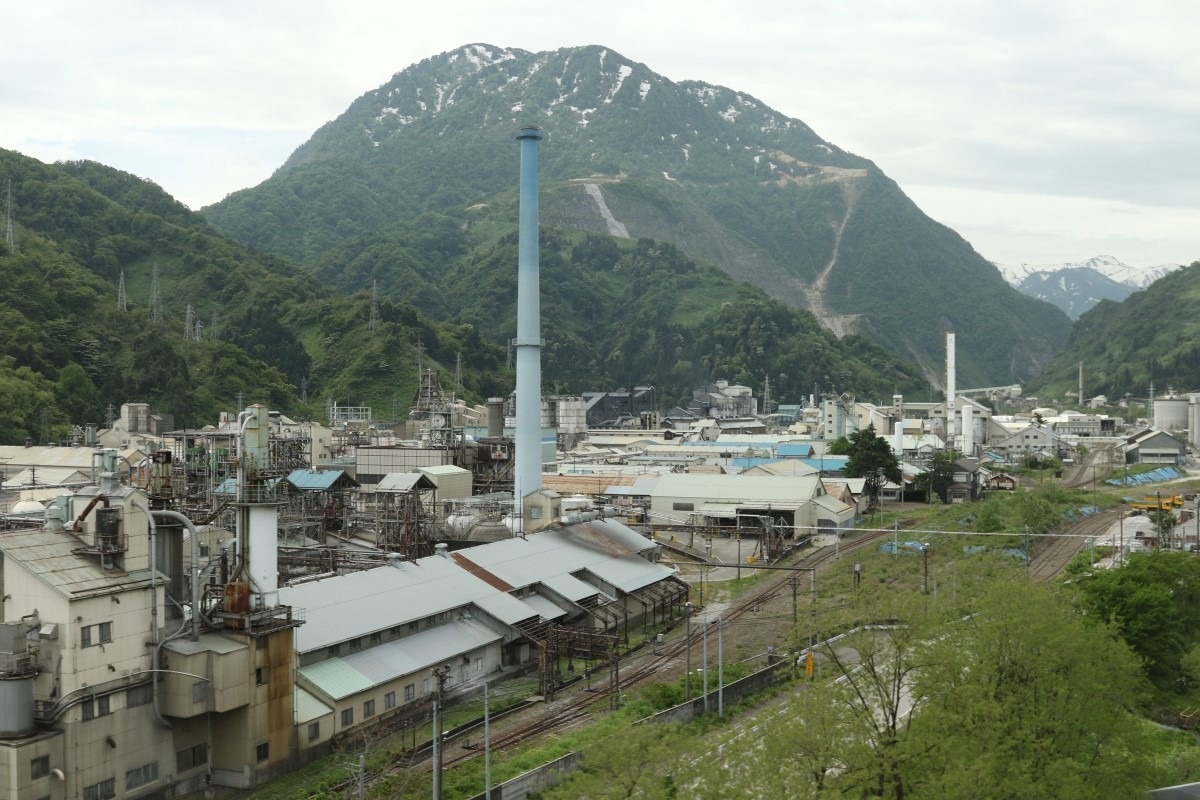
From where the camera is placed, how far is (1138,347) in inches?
5778

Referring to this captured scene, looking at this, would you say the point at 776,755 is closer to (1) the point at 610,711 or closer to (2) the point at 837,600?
(1) the point at 610,711

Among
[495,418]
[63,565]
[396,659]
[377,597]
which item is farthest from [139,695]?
[495,418]

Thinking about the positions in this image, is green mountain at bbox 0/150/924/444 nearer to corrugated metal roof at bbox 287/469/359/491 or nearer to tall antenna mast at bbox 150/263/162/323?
tall antenna mast at bbox 150/263/162/323

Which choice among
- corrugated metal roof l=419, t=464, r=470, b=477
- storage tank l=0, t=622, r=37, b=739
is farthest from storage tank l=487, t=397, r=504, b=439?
storage tank l=0, t=622, r=37, b=739

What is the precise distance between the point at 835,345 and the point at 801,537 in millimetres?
95922

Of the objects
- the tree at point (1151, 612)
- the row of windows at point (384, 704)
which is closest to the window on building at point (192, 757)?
the row of windows at point (384, 704)

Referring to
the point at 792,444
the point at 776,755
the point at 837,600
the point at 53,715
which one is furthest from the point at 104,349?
the point at 776,755

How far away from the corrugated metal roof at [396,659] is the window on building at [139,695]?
3.50 meters

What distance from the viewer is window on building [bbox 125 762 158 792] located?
17828 millimetres

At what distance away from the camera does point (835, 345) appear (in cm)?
14112

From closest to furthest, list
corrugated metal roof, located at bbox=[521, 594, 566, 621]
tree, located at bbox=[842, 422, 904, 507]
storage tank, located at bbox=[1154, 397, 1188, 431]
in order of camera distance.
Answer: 1. corrugated metal roof, located at bbox=[521, 594, 566, 621]
2. tree, located at bbox=[842, 422, 904, 507]
3. storage tank, located at bbox=[1154, 397, 1188, 431]

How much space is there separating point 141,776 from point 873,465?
4829cm

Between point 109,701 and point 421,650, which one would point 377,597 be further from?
point 109,701

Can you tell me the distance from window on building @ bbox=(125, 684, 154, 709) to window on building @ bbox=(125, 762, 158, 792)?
974 mm
